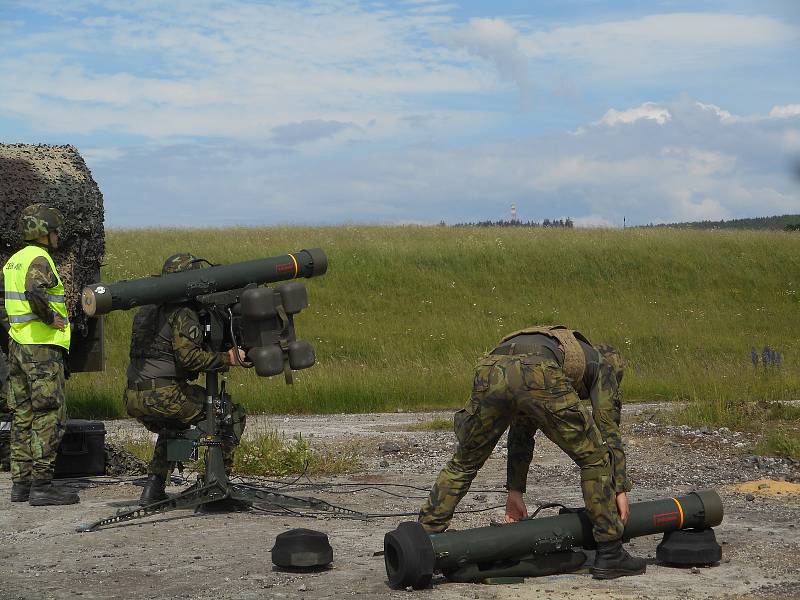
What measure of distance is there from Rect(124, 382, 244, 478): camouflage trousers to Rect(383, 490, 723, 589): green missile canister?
2842 mm

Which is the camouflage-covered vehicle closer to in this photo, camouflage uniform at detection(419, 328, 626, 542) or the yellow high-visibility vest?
the yellow high-visibility vest

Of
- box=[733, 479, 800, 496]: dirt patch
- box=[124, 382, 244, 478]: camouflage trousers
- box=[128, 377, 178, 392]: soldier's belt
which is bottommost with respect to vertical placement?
box=[733, 479, 800, 496]: dirt patch

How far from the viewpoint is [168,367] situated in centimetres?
938

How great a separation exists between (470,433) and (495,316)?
22879mm

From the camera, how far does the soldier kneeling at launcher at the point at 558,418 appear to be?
268 inches

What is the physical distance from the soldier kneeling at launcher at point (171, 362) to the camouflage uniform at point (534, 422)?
2.71 meters

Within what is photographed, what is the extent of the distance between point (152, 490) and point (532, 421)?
380cm

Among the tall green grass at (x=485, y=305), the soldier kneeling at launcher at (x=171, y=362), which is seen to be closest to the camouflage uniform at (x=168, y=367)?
the soldier kneeling at launcher at (x=171, y=362)

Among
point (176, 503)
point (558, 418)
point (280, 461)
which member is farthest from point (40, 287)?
point (558, 418)

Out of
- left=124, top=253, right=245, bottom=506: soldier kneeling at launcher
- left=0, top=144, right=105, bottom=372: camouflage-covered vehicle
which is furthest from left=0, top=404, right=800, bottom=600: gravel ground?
left=0, top=144, right=105, bottom=372: camouflage-covered vehicle

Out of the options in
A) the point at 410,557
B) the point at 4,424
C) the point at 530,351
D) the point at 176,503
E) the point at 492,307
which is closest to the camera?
the point at 410,557

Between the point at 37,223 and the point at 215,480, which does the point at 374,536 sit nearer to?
the point at 215,480

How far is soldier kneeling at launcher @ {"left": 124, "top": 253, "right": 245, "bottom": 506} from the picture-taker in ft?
30.4

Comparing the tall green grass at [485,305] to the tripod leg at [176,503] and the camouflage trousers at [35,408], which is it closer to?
the camouflage trousers at [35,408]
